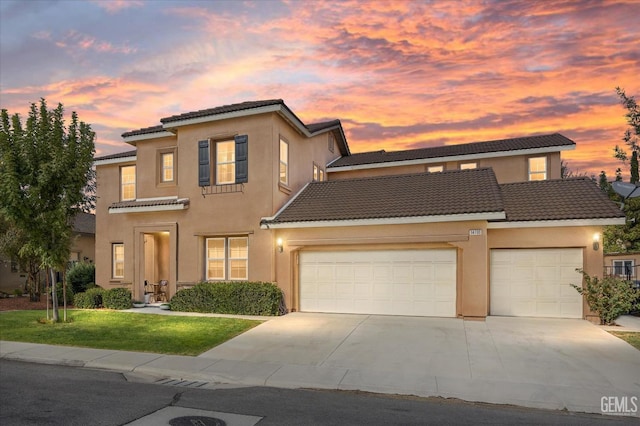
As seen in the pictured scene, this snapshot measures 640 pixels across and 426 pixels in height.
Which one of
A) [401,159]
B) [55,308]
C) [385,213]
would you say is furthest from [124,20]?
[401,159]

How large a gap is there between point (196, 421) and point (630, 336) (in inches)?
466

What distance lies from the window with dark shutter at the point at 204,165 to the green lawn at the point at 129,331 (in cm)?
554

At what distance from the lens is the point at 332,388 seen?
752cm

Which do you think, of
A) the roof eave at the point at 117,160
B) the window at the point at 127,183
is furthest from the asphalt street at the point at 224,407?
the roof eave at the point at 117,160

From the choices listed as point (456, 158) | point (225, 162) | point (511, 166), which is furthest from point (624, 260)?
point (225, 162)

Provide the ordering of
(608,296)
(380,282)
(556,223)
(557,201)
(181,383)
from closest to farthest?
1. (181,383)
2. (608,296)
3. (556,223)
4. (380,282)
5. (557,201)

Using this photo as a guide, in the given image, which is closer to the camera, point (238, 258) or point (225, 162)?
point (238, 258)

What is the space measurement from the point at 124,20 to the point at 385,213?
12689mm

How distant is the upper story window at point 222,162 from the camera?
1648 cm

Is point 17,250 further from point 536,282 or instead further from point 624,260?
point 624,260

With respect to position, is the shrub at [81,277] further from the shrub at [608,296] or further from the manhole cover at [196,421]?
the shrub at [608,296]

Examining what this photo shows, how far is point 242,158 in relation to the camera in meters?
16.4

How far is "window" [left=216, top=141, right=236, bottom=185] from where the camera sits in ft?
55.6

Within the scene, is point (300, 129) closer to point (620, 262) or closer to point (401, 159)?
point (401, 159)
